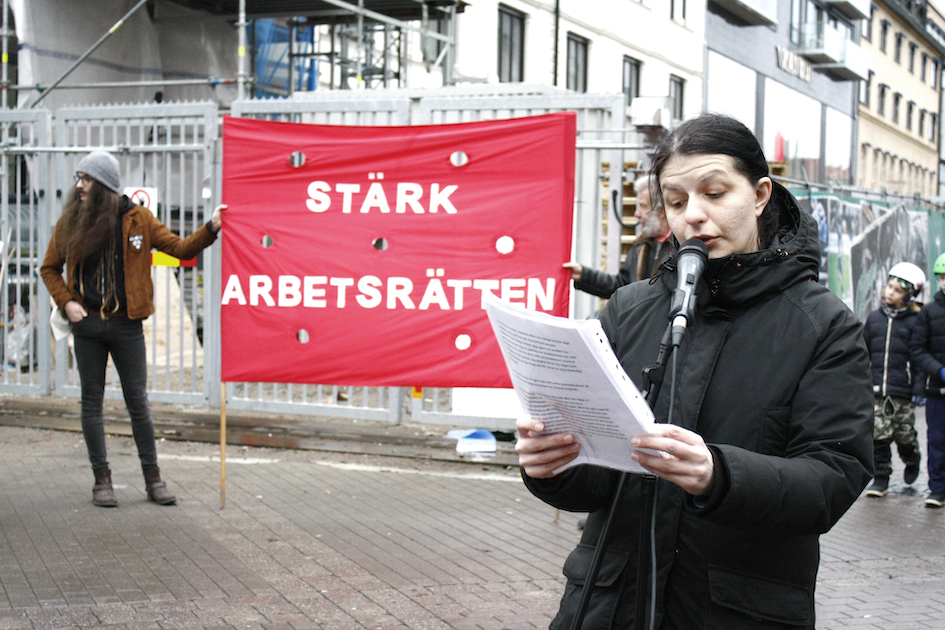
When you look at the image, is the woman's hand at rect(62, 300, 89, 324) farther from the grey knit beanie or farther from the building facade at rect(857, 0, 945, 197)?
the building facade at rect(857, 0, 945, 197)

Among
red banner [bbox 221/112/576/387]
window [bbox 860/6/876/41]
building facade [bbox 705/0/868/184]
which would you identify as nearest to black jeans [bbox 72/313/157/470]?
red banner [bbox 221/112/576/387]

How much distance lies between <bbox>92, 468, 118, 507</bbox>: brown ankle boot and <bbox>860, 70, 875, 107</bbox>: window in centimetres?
4769

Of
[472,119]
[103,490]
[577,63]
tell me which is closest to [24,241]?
[103,490]

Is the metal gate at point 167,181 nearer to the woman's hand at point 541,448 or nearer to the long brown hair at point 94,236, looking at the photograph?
the long brown hair at point 94,236

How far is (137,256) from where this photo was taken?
6.42 metres

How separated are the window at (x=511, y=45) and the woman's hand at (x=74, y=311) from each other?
1648 cm

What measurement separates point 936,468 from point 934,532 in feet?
3.30

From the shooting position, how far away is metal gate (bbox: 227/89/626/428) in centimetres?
803

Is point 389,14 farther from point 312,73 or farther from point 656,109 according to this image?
point 656,109

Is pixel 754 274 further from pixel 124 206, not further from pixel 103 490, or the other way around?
pixel 103 490

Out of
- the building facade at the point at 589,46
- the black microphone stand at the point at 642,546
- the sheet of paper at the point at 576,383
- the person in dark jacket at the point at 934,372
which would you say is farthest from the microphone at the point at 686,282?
the building facade at the point at 589,46

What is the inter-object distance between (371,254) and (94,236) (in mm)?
1715

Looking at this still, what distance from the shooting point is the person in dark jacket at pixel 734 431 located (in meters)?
1.86

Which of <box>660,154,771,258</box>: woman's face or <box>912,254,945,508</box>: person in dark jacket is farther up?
<box>660,154,771,258</box>: woman's face
